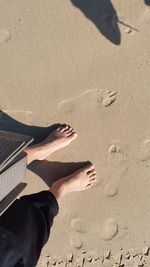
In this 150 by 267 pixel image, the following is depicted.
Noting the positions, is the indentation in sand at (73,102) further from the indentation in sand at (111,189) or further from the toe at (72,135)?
the indentation in sand at (111,189)

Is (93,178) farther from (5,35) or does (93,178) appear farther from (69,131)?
(5,35)

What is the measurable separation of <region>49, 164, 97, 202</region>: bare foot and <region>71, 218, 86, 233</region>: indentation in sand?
16cm

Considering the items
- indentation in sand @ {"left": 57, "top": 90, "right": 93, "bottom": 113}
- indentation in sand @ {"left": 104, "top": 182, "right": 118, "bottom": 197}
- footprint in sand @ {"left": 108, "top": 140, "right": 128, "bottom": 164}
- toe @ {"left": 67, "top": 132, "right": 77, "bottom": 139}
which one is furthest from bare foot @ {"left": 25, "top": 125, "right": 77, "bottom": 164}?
indentation in sand @ {"left": 104, "top": 182, "right": 118, "bottom": 197}

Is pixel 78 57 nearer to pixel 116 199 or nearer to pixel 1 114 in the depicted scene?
pixel 1 114

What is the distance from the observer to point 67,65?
7.13 feet

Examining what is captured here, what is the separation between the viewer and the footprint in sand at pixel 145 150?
2.20m

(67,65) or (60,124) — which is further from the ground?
(67,65)

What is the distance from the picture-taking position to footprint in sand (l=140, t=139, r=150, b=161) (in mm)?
2195

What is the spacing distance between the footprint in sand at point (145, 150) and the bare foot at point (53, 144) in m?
0.37

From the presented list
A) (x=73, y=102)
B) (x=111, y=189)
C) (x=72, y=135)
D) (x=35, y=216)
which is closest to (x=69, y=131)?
(x=72, y=135)

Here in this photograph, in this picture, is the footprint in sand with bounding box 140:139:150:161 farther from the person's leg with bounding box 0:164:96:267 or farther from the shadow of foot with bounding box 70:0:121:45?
the shadow of foot with bounding box 70:0:121:45

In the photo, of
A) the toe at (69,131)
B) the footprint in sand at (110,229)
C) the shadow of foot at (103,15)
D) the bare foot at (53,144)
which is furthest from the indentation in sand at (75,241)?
the shadow of foot at (103,15)

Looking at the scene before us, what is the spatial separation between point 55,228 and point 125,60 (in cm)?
102

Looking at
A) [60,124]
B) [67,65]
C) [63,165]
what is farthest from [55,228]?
[67,65]
